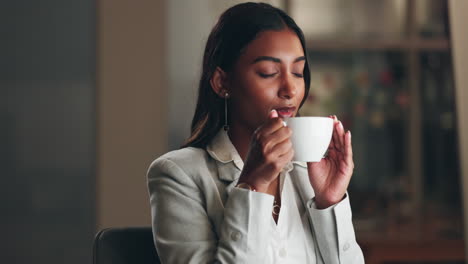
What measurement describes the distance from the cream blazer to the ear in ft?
0.28

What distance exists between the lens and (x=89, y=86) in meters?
2.95

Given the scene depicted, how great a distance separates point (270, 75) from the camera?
1076 mm

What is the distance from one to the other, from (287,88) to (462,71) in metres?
0.90

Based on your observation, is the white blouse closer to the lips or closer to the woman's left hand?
the woman's left hand

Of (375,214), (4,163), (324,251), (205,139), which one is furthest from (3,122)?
(375,214)

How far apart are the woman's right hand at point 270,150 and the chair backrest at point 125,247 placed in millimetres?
283

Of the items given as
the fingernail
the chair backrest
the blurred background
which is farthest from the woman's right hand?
the blurred background

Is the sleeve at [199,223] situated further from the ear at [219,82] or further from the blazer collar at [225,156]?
the ear at [219,82]

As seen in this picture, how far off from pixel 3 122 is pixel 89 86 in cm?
43

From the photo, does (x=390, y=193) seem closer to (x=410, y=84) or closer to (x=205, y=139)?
(x=410, y=84)

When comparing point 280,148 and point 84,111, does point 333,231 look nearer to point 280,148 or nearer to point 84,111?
point 280,148

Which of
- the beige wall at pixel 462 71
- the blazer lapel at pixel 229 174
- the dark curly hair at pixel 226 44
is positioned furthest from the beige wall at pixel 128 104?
the blazer lapel at pixel 229 174

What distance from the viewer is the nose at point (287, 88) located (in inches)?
42.0

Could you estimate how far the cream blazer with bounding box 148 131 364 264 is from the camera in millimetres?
1014
